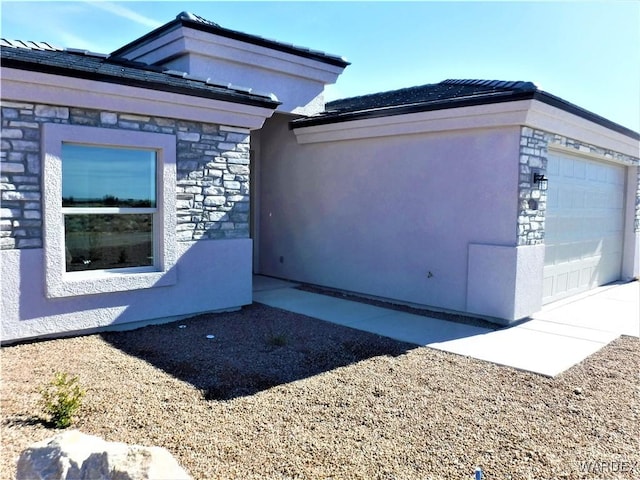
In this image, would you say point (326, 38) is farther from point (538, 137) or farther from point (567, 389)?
point (567, 389)

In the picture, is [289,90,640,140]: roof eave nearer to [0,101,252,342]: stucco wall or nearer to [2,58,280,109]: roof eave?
[2,58,280,109]: roof eave

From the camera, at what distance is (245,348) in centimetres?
657

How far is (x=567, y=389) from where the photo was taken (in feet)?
17.7

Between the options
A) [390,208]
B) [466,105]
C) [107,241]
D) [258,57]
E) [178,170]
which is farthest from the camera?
[258,57]

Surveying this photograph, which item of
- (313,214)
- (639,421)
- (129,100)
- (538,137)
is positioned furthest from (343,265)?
(639,421)

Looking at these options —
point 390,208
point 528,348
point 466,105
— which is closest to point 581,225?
point 390,208

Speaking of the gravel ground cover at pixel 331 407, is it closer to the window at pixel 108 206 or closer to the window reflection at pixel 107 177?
the window at pixel 108 206

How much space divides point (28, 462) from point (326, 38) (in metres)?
12.1

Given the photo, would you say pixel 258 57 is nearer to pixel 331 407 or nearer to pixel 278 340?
pixel 278 340

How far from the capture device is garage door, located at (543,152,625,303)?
9.62 metres

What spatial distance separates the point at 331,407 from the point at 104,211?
4.57 m

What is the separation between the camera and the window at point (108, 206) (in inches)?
268

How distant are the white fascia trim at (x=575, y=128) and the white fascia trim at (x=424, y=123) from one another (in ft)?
1.05

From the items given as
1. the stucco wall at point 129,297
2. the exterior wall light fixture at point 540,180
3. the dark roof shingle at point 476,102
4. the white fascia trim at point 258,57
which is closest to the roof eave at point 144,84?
the dark roof shingle at point 476,102
